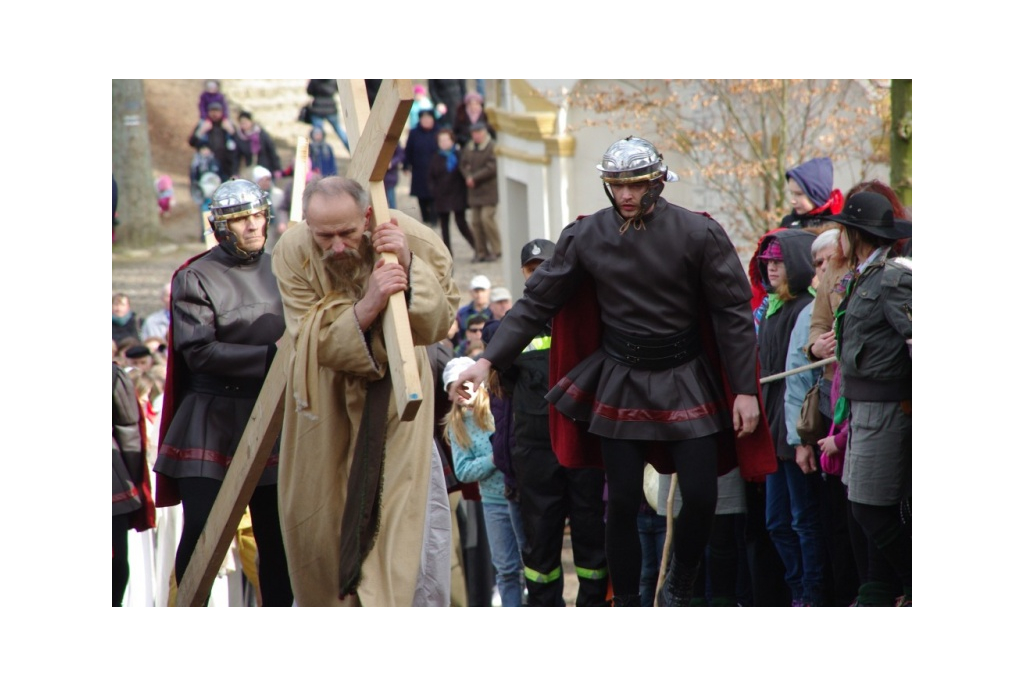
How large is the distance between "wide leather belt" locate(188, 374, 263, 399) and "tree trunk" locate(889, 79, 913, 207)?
418 centimetres

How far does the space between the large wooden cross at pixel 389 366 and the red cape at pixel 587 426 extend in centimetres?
85

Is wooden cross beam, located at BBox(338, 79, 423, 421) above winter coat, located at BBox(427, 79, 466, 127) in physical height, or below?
below

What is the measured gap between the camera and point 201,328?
6.46 meters

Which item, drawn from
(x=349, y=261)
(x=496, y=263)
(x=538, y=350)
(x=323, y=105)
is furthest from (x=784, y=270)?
(x=323, y=105)

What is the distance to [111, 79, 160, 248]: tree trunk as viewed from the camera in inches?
830

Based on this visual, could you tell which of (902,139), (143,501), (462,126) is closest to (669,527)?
(143,501)

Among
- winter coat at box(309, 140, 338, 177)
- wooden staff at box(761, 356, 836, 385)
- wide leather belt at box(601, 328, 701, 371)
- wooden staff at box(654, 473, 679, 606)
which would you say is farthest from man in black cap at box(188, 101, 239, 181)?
wide leather belt at box(601, 328, 701, 371)

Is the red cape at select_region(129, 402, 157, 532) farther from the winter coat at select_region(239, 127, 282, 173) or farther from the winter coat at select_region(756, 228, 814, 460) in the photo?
the winter coat at select_region(239, 127, 282, 173)

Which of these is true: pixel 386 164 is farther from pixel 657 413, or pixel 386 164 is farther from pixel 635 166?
pixel 657 413

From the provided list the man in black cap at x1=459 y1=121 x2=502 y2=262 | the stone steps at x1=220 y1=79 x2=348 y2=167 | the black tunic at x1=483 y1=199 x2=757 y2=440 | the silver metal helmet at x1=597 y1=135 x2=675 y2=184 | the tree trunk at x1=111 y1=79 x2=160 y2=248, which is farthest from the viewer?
the stone steps at x1=220 y1=79 x2=348 y2=167

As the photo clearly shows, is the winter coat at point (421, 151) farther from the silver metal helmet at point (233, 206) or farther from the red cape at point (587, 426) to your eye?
the red cape at point (587, 426)

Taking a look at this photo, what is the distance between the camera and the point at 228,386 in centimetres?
658

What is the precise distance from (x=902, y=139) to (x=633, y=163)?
3975mm

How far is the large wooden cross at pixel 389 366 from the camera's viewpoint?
4867 millimetres
